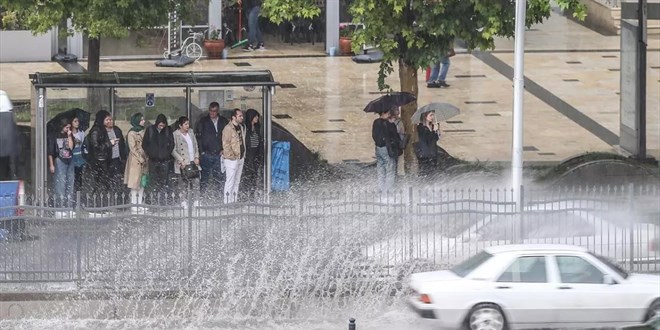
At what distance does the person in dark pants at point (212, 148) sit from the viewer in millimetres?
23375

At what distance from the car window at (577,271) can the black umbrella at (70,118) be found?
918cm

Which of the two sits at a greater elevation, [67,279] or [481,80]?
[481,80]

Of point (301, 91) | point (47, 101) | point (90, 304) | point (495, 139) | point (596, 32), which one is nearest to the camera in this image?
point (90, 304)

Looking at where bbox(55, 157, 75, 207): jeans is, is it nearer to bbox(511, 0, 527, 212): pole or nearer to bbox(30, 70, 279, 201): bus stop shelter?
bbox(30, 70, 279, 201): bus stop shelter

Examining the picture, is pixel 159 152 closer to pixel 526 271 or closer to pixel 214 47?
pixel 526 271

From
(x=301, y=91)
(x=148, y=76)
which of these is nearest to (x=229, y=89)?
(x=148, y=76)

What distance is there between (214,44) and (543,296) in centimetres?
2028

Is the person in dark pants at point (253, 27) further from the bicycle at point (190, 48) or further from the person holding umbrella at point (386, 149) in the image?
the person holding umbrella at point (386, 149)

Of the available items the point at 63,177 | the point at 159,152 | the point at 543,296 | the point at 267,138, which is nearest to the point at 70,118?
the point at 63,177

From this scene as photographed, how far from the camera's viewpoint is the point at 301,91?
3225 cm

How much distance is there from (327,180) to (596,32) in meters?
16.0

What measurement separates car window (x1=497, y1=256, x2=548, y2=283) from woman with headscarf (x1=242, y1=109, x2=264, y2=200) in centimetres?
755

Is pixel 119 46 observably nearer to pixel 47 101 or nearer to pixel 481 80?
pixel 481 80

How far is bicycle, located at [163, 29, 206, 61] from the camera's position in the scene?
3548 centimetres
